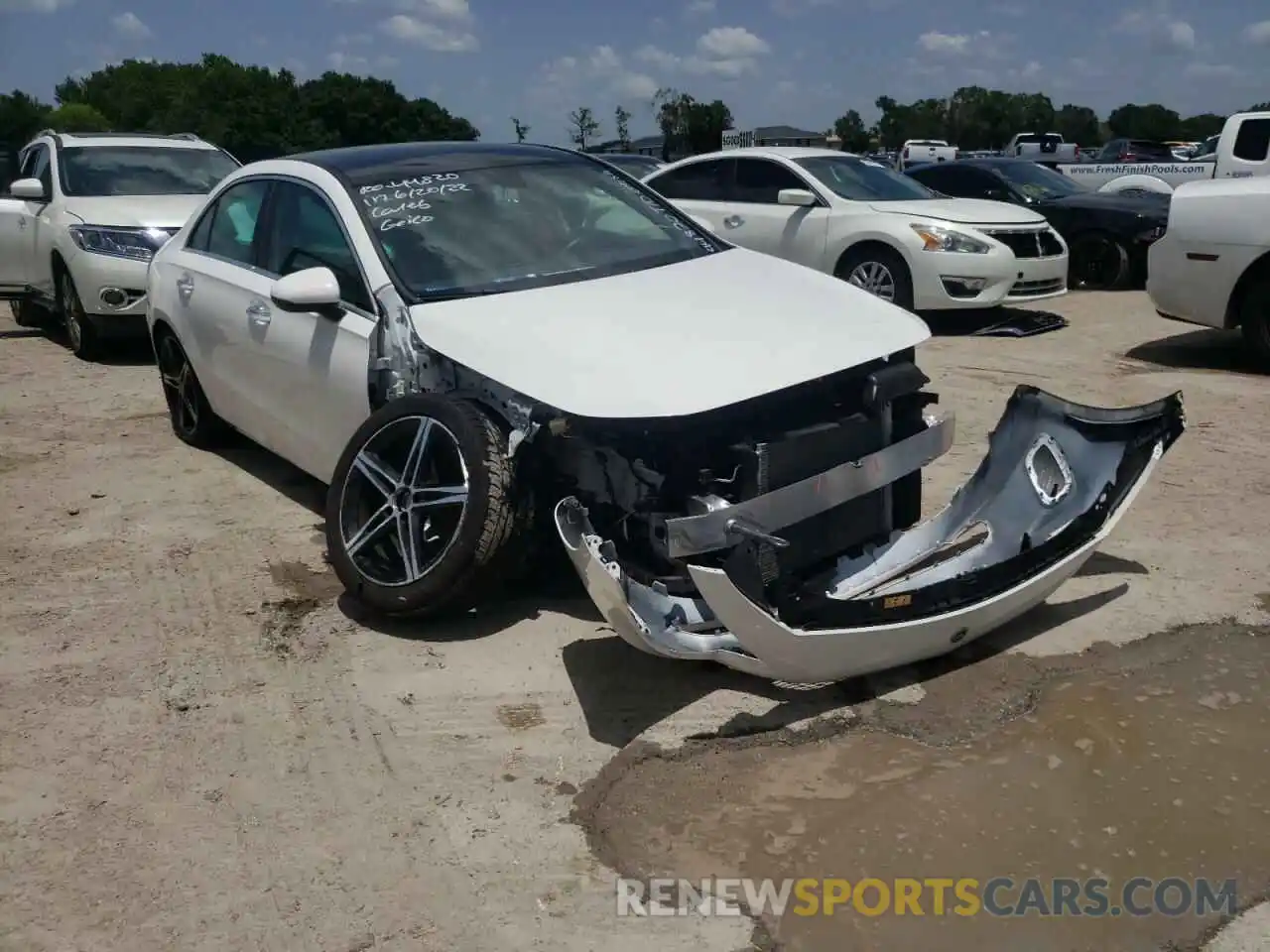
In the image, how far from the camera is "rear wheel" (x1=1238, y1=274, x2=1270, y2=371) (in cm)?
791

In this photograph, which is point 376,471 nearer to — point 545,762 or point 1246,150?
point 545,762

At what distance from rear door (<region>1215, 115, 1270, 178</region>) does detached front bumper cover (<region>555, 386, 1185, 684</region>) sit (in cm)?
831

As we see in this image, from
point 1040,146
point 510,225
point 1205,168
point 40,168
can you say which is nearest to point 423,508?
point 510,225

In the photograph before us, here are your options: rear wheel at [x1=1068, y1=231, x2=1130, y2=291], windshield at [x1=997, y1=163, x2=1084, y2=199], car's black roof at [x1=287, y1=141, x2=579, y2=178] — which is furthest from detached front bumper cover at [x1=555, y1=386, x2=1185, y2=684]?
windshield at [x1=997, y1=163, x2=1084, y2=199]

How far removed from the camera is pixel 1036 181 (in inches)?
535

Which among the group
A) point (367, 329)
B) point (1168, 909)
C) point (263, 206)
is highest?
point (263, 206)

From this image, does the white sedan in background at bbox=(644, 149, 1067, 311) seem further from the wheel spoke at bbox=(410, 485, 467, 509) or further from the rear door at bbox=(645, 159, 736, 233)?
the wheel spoke at bbox=(410, 485, 467, 509)

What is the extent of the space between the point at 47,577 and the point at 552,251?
2.54 meters

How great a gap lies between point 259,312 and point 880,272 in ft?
20.5

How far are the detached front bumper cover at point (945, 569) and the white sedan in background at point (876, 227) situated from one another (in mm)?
5375

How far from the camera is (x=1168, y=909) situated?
2.73m

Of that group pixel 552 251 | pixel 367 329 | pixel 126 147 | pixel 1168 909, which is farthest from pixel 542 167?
pixel 126 147

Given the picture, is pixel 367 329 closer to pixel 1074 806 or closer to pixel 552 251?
pixel 552 251

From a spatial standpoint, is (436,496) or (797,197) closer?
(436,496)
